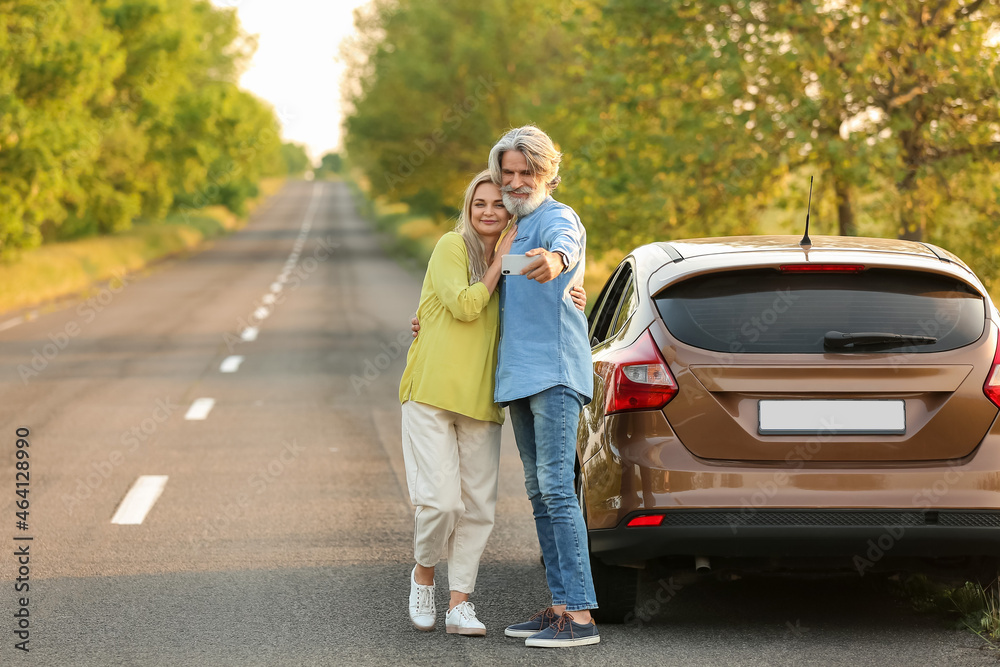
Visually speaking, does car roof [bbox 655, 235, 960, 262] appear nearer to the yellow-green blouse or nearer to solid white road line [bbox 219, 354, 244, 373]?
the yellow-green blouse

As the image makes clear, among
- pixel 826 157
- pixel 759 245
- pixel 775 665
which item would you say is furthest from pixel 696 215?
pixel 775 665

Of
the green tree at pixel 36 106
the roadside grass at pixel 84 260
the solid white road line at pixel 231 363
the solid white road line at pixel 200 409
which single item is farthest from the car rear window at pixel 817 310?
Result: the green tree at pixel 36 106

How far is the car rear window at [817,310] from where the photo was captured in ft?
14.7

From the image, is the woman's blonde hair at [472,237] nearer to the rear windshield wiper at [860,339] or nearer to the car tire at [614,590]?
the car tire at [614,590]

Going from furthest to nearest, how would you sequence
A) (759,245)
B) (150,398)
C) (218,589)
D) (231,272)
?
1. (231,272)
2. (150,398)
3. (218,589)
4. (759,245)

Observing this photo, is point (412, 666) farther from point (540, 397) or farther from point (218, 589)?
point (218, 589)

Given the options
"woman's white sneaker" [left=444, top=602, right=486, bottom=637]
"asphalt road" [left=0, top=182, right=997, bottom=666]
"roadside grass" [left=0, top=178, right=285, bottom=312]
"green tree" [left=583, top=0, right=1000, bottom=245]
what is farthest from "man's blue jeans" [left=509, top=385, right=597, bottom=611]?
"roadside grass" [left=0, top=178, right=285, bottom=312]

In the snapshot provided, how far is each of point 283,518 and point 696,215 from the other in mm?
9212

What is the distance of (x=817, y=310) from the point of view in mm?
4520

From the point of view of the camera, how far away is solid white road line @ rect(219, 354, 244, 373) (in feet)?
46.8

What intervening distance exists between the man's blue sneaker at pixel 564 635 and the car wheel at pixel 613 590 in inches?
10.1

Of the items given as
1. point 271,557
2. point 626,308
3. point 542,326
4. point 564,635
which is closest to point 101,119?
point 271,557

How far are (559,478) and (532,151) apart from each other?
4.03 feet

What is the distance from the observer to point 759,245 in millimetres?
4996
